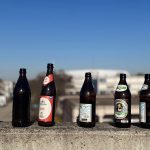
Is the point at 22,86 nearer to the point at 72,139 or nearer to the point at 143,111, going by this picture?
the point at 72,139

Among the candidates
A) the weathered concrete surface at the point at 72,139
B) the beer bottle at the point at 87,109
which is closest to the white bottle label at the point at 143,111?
the weathered concrete surface at the point at 72,139

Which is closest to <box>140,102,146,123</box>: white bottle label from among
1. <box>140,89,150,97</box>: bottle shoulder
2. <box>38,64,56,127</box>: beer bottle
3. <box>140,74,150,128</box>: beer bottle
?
<box>140,74,150,128</box>: beer bottle

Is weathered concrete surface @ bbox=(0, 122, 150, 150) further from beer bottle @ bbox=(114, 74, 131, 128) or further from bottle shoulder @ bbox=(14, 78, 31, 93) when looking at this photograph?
bottle shoulder @ bbox=(14, 78, 31, 93)

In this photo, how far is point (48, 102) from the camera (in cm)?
313

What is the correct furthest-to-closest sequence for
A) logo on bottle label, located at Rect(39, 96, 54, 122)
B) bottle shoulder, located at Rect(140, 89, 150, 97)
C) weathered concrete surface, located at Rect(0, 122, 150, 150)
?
bottle shoulder, located at Rect(140, 89, 150, 97), logo on bottle label, located at Rect(39, 96, 54, 122), weathered concrete surface, located at Rect(0, 122, 150, 150)

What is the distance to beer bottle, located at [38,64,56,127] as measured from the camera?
3135 millimetres

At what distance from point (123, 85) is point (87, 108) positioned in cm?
47

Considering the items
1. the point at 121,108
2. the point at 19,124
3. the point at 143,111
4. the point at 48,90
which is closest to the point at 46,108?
the point at 48,90

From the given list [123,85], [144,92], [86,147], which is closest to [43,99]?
[86,147]

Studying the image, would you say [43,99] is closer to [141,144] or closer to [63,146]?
[63,146]

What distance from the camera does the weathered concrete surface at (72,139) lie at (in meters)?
2.91

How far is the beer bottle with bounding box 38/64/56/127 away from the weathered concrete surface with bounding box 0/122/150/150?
0.59 ft

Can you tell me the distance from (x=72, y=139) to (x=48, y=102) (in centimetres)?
42

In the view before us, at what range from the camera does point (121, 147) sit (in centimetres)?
298
